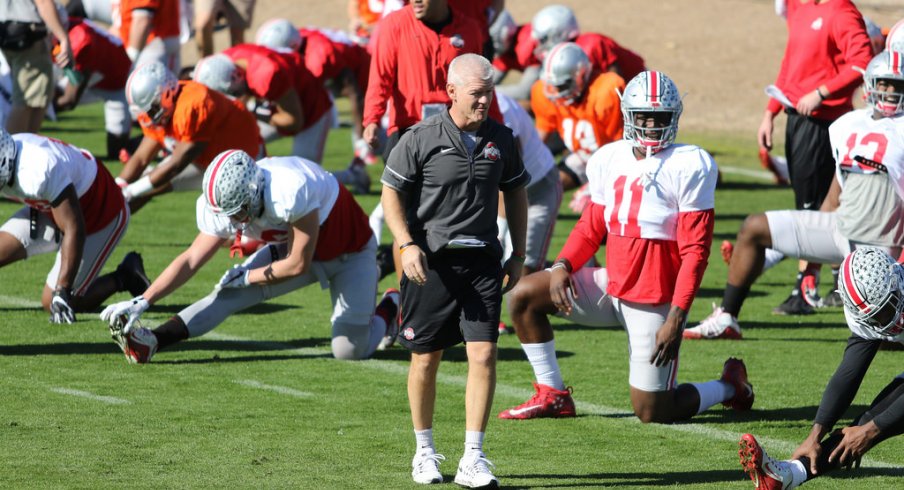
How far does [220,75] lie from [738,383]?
203 inches

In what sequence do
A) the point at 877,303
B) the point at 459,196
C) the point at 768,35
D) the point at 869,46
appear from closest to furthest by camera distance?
1. the point at 877,303
2. the point at 459,196
3. the point at 869,46
4. the point at 768,35

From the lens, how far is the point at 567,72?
9125 millimetres

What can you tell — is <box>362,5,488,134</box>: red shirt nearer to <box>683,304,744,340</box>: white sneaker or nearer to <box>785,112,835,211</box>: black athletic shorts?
<box>683,304,744,340</box>: white sneaker

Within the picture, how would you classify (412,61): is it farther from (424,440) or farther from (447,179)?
(424,440)

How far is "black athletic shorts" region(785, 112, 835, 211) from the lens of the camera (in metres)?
8.75

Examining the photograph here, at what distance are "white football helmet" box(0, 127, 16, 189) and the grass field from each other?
830 mm

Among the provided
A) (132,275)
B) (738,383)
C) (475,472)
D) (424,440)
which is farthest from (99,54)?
(475,472)

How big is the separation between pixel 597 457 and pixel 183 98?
169 inches

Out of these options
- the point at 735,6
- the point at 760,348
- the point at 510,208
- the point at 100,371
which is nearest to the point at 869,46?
the point at 760,348

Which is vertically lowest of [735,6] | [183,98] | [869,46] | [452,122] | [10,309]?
[735,6]

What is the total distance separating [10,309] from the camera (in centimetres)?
833

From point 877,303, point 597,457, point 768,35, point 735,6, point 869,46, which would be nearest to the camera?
point 877,303

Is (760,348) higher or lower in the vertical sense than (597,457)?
lower

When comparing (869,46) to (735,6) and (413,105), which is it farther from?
(735,6)
